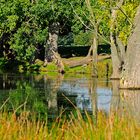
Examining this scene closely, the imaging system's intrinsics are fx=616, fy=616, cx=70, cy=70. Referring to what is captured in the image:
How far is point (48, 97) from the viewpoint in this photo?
1186 inches

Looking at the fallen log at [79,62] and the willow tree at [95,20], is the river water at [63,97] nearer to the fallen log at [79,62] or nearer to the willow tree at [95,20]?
the willow tree at [95,20]

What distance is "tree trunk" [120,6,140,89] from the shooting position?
36.5 m

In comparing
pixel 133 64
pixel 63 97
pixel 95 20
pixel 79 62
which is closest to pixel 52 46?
pixel 79 62

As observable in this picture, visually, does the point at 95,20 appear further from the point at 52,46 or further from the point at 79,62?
the point at 52,46

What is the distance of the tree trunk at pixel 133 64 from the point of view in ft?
120

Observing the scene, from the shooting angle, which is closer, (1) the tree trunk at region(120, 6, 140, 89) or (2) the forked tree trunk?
(1) the tree trunk at region(120, 6, 140, 89)

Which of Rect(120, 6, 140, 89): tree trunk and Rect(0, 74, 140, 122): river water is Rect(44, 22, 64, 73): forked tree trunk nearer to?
Rect(0, 74, 140, 122): river water

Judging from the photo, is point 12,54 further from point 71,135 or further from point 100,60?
point 71,135

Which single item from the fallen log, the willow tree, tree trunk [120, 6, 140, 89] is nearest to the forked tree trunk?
the fallen log

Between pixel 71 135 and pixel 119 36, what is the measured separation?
33.4 metres

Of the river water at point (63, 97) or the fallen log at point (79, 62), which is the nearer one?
the river water at point (63, 97)

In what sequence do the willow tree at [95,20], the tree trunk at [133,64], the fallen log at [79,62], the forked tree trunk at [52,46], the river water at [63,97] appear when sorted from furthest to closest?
the forked tree trunk at [52,46] < the fallen log at [79,62] < the willow tree at [95,20] < the tree trunk at [133,64] < the river water at [63,97]

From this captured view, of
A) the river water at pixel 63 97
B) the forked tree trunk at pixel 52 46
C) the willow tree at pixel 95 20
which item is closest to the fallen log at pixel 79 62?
the willow tree at pixel 95 20

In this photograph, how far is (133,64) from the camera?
36844mm
